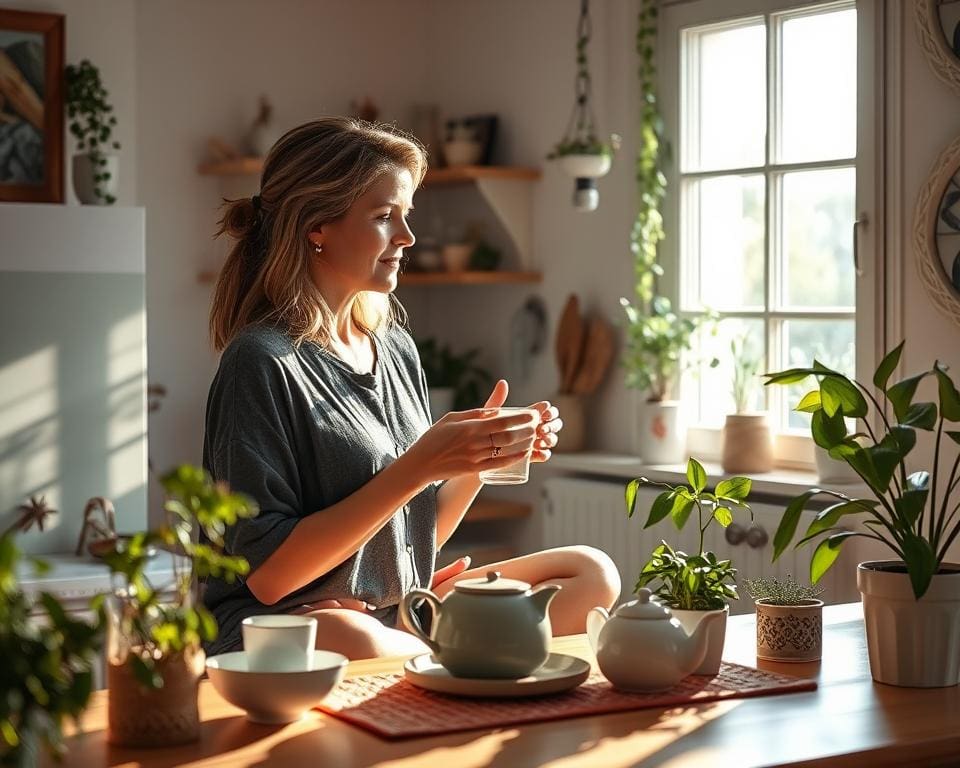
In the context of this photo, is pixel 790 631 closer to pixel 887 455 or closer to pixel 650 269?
pixel 887 455

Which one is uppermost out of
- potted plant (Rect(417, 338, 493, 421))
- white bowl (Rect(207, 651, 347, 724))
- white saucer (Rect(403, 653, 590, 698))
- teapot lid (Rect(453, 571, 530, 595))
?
potted plant (Rect(417, 338, 493, 421))

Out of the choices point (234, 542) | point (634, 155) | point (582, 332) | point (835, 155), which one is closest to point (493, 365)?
point (582, 332)

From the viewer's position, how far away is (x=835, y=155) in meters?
3.66

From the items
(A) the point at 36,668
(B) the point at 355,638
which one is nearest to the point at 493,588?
(B) the point at 355,638

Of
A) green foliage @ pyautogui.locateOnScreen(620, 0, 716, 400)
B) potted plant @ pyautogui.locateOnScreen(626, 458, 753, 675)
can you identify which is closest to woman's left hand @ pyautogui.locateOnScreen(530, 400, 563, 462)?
potted plant @ pyautogui.locateOnScreen(626, 458, 753, 675)

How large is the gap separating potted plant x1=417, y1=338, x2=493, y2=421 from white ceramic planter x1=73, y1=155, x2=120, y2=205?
121 cm

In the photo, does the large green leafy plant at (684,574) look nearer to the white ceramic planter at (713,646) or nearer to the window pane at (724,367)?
the white ceramic planter at (713,646)

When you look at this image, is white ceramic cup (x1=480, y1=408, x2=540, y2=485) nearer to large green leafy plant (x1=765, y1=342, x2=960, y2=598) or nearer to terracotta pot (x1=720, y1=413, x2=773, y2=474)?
large green leafy plant (x1=765, y1=342, x2=960, y2=598)

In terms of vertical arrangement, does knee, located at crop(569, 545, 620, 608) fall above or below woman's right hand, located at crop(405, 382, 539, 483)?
below

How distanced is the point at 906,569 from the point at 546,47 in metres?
2.85

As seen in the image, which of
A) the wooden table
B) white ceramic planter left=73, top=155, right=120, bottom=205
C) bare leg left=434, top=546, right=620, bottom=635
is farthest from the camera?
white ceramic planter left=73, top=155, right=120, bottom=205

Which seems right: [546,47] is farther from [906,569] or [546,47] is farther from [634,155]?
[906,569]

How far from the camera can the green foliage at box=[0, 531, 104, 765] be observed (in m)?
1.00

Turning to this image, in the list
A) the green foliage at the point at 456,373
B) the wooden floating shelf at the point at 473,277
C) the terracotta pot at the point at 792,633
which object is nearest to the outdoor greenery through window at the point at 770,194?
the wooden floating shelf at the point at 473,277
